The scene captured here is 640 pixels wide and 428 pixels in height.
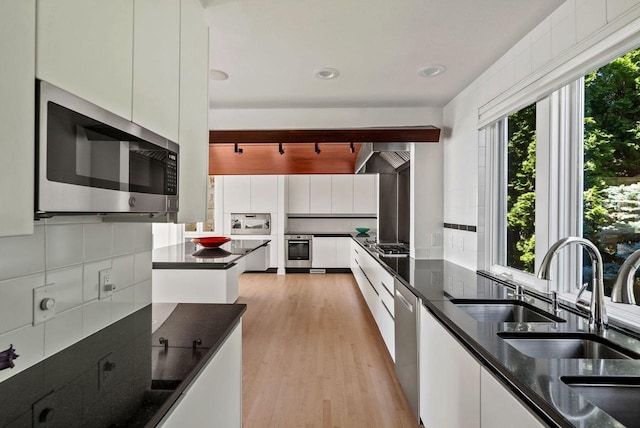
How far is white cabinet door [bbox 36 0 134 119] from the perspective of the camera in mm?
733

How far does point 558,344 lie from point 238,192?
23.0 feet

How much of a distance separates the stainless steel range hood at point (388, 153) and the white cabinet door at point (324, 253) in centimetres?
283

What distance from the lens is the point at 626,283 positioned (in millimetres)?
1104

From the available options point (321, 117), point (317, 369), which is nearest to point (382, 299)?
point (317, 369)

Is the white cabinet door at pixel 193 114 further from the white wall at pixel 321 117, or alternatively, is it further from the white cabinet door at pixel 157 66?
the white wall at pixel 321 117

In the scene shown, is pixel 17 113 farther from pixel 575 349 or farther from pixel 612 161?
pixel 612 161

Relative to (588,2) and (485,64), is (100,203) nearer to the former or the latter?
(588,2)

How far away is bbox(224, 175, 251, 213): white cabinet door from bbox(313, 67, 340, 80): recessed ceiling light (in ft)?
17.2

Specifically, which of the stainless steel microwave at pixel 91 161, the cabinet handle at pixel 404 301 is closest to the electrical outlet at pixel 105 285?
the stainless steel microwave at pixel 91 161

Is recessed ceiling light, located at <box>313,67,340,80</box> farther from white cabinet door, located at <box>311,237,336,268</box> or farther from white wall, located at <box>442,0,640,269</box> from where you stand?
white cabinet door, located at <box>311,237,336,268</box>

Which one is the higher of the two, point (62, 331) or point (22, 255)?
point (22, 255)

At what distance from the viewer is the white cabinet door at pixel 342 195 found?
8109mm

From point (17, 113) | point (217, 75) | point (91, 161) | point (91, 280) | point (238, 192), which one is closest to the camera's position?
point (17, 113)

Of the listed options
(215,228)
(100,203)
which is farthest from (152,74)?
(215,228)
